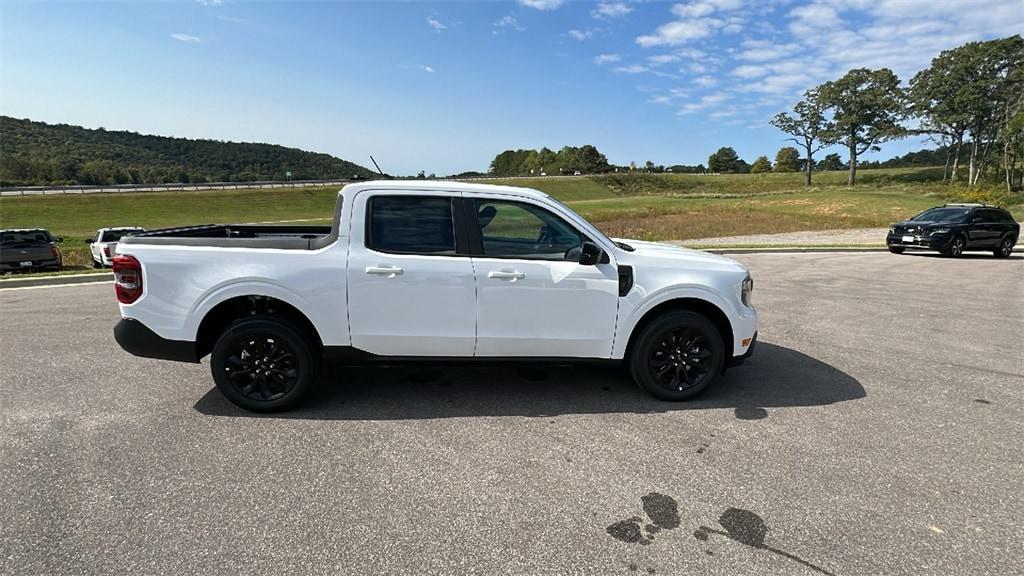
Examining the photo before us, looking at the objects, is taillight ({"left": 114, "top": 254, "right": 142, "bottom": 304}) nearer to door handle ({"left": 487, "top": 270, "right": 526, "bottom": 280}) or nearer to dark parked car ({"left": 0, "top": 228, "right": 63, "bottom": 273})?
door handle ({"left": 487, "top": 270, "right": 526, "bottom": 280})

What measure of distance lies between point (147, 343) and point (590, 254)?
3396mm

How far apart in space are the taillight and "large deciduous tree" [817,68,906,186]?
83.6 m

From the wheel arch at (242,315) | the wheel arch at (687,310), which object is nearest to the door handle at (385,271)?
the wheel arch at (242,315)

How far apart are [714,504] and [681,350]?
1.49 metres

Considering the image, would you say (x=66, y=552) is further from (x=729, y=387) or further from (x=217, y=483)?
(x=729, y=387)

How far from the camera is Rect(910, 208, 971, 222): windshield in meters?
14.5

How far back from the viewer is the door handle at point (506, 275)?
3700 millimetres

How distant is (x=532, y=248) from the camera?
3.94 m

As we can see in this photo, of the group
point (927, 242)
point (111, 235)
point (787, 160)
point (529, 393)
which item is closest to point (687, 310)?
point (529, 393)

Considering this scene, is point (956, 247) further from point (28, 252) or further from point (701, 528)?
point (28, 252)

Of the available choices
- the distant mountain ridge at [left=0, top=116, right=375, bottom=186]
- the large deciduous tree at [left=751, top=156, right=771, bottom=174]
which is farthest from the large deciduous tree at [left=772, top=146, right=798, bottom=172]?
the distant mountain ridge at [left=0, top=116, right=375, bottom=186]

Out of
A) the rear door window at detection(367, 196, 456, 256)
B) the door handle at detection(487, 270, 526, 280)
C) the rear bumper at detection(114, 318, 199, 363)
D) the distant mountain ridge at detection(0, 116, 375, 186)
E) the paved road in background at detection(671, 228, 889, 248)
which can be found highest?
the distant mountain ridge at detection(0, 116, 375, 186)

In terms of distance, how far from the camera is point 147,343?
12.2 ft

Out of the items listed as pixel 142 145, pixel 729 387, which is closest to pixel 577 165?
pixel 142 145
